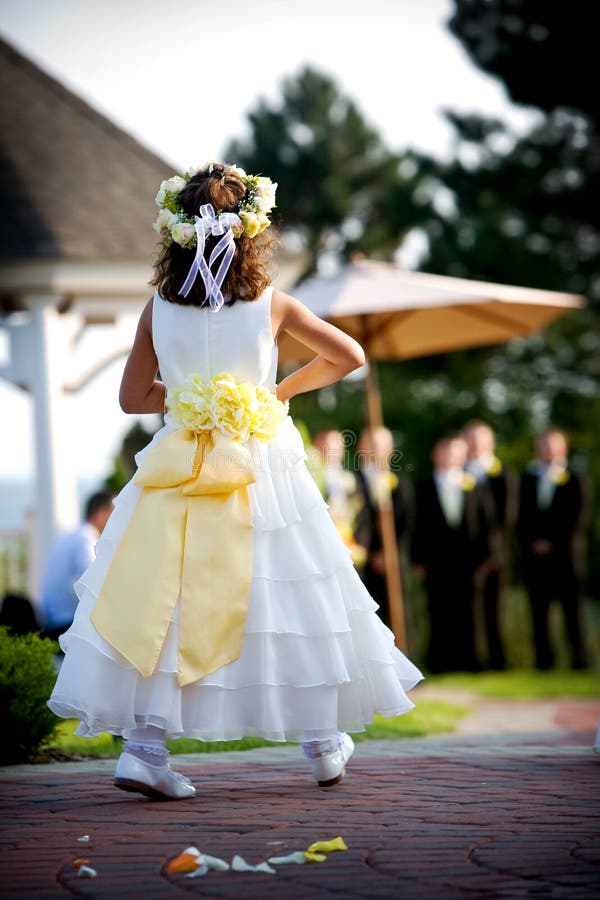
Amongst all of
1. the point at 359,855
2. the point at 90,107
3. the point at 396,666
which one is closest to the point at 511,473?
the point at 90,107

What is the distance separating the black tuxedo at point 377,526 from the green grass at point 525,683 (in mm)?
947

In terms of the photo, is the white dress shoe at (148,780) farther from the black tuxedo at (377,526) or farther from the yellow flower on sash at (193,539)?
the black tuxedo at (377,526)

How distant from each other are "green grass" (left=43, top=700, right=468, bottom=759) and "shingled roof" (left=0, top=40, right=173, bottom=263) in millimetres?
4930

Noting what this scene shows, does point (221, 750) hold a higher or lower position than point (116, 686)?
lower

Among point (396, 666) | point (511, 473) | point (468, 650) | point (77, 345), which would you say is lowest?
point (468, 650)

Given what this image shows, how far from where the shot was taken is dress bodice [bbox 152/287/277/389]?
428cm

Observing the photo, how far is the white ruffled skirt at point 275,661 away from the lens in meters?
3.98

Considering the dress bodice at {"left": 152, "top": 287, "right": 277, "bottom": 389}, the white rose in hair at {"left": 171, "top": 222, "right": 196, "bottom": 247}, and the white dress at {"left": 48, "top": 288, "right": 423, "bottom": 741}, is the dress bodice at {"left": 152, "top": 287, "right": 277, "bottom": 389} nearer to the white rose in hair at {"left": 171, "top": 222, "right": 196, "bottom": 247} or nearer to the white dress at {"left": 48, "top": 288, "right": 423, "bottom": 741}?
the white dress at {"left": 48, "top": 288, "right": 423, "bottom": 741}

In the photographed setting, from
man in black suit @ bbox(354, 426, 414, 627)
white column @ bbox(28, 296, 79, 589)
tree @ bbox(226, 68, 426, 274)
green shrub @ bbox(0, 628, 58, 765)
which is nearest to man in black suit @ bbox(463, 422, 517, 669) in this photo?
man in black suit @ bbox(354, 426, 414, 627)

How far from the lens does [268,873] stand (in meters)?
3.13

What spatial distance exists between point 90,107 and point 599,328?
46.8 ft

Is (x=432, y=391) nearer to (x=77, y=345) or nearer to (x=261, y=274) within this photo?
(x=77, y=345)

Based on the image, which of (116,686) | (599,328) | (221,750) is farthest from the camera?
(599,328)

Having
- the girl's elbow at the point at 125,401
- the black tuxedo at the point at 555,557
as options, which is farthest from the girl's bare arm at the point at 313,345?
the black tuxedo at the point at 555,557
